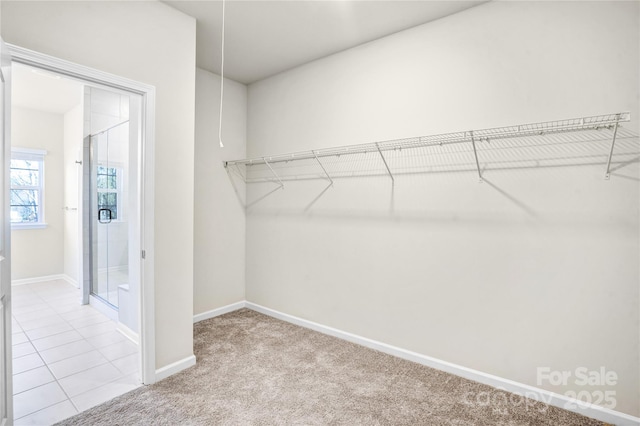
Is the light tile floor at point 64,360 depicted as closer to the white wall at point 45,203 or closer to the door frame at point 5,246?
the door frame at point 5,246

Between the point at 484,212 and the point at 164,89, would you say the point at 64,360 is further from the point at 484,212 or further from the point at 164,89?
the point at 484,212

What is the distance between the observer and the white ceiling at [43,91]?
3.67 metres

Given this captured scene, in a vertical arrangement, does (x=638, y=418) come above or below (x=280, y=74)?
below

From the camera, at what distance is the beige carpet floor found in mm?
1886

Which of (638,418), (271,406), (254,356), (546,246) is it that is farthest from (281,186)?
(638,418)

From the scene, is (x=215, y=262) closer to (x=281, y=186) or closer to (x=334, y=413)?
(x=281, y=186)

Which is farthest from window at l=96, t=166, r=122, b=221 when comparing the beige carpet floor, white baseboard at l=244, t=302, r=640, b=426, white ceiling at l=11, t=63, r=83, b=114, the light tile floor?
white baseboard at l=244, t=302, r=640, b=426

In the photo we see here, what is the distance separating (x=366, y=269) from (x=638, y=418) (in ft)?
6.06

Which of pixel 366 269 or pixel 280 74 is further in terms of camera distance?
pixel 280 74

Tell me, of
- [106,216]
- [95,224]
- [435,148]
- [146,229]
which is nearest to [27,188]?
[95,224]

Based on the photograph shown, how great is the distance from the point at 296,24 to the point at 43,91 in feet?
12.3

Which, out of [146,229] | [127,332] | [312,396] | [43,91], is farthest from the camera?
[43,91]

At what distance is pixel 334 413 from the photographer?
195cm

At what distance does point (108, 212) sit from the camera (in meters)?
3.72
